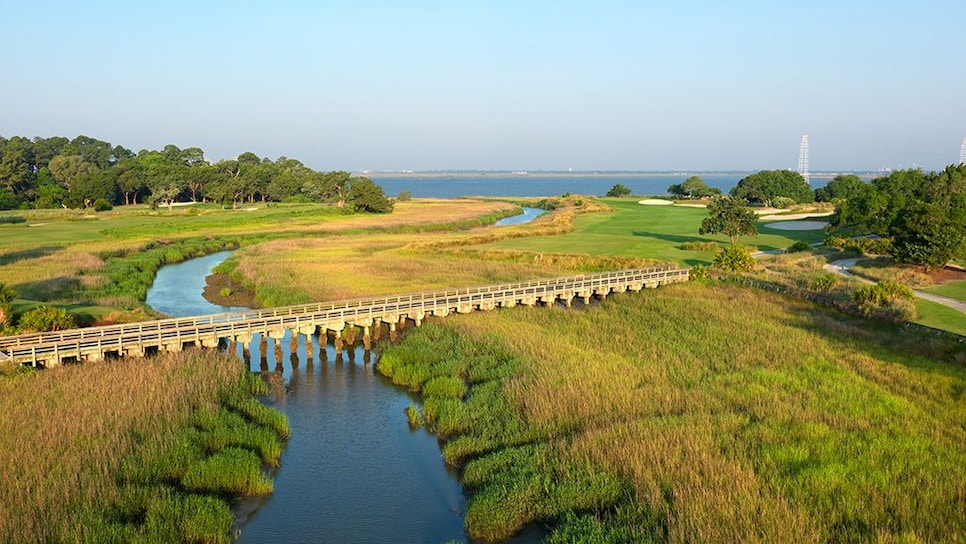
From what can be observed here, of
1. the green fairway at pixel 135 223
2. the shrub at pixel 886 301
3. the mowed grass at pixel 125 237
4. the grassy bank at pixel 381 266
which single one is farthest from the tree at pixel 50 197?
the shrub at pixel 886 301

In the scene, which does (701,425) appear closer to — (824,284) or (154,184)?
(824,284)

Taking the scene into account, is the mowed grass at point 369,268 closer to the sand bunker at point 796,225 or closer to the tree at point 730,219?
the tree at point 730,219

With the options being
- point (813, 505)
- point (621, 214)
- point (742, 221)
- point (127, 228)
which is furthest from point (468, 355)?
point (621, 214)

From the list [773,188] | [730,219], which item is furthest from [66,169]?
[773,188]

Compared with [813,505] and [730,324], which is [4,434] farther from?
[730,324]

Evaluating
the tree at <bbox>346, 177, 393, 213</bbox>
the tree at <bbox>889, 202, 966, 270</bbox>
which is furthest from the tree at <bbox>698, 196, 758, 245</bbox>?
the tree at <bbox>346, 177, 393, 213</bbox>

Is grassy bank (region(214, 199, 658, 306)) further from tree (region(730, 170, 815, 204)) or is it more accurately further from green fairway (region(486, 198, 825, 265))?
tree (region(730, 170, 815, 204))
